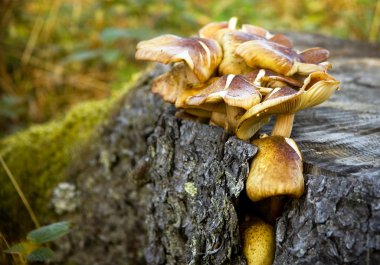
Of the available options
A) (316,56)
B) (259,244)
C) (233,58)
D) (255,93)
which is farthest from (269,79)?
(259,244)

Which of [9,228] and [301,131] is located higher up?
[301,131]

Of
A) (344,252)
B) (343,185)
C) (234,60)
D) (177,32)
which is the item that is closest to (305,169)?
(343,185)

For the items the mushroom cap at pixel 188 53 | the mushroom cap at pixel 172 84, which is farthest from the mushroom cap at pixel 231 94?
the mushroom cap at pixel 172 84

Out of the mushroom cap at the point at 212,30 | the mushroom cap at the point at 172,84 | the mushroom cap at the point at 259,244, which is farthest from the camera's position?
the mushroom cap at the point at 212,30

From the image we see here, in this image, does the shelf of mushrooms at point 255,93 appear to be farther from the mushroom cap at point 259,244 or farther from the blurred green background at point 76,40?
the blurred green background at point 76,40

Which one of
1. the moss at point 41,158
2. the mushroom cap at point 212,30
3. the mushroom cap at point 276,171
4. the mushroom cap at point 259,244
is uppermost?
the mushroom cap at point 212,30

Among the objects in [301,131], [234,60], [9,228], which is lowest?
[9,228]

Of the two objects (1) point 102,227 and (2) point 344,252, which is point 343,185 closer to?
(2) point 344,252

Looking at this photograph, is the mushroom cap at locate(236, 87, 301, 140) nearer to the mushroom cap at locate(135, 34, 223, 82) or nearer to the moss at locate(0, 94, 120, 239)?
the mushroom cap at locate(135, 34, 223, 82)
